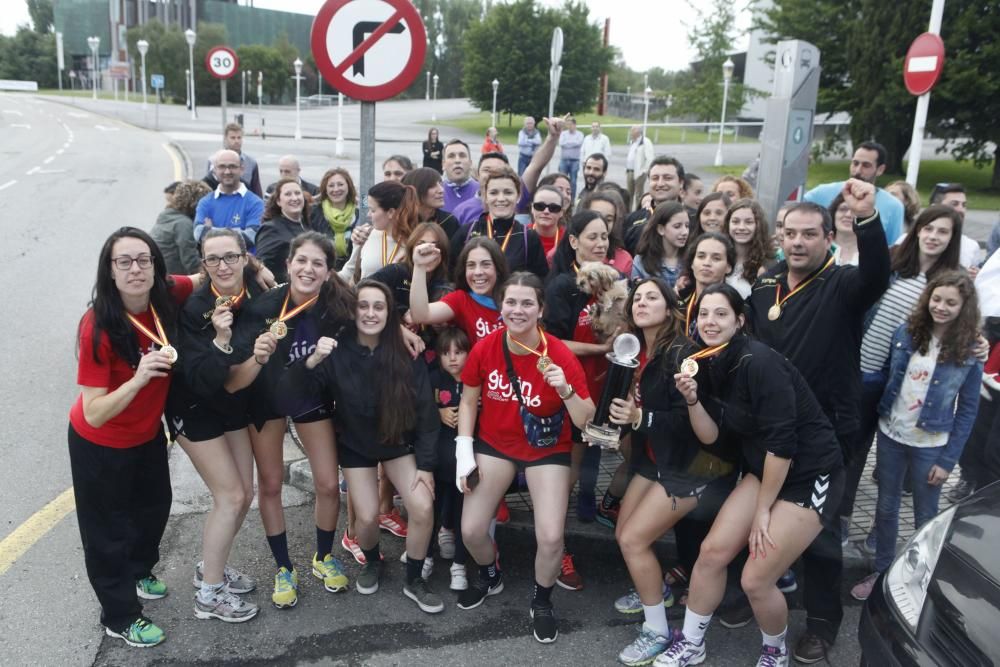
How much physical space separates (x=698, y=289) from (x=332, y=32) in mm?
2572

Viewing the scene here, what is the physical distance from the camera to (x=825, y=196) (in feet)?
19.5

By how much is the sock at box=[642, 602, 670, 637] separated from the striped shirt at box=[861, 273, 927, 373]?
1857 mm

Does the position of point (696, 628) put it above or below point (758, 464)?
below

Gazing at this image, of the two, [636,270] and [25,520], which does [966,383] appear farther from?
[25,520]

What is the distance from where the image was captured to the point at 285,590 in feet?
13.1

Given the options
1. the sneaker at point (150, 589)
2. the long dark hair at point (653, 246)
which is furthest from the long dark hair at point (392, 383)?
the long dark hair at point (653, 246)

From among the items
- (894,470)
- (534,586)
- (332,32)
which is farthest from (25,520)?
(894,470)

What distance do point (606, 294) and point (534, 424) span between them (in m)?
0.88

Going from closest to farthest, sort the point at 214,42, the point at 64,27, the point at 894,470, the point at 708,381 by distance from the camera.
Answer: the point at 708,381, the point at 894,470, the point at 214,42, the point at 64,27

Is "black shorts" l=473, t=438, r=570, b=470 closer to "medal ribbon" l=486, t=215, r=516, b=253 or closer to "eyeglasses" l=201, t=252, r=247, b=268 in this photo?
"medal ribbon" l=486, t=215, r=516, b=253

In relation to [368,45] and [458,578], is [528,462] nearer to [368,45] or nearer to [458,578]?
[458,578]

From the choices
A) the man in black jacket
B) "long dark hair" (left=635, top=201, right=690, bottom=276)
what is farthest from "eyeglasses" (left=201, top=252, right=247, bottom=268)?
the man in black jacket

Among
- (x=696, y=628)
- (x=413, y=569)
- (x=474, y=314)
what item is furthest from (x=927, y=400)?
(x=413, y=569)

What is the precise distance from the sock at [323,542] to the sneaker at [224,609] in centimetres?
50
